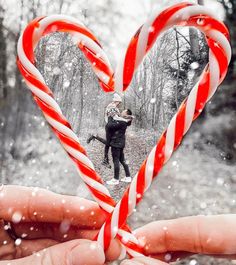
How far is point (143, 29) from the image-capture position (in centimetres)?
62

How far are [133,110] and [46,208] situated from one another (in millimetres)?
896

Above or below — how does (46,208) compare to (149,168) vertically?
below

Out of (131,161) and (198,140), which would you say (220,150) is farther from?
(131,161)

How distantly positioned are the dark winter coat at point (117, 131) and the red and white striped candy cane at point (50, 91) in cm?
55

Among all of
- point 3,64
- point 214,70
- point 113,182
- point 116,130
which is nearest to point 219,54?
point 214,70

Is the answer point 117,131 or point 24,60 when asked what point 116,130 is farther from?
point 24,60

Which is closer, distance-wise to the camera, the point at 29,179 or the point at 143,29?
the point at 143,29

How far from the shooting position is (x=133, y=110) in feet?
5.64

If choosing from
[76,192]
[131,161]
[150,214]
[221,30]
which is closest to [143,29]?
[221,30]

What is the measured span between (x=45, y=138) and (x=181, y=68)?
5.30 ft

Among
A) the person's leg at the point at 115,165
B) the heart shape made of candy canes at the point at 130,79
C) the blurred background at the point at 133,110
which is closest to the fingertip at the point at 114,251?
→ the heart shape made of candy canes at the point at 130,79

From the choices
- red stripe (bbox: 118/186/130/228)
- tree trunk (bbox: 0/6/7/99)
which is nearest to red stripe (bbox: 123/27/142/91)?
red stripe (bbox: 118/186/130/228)

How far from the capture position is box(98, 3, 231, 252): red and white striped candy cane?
621 mm

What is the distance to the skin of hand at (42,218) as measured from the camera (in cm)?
86
